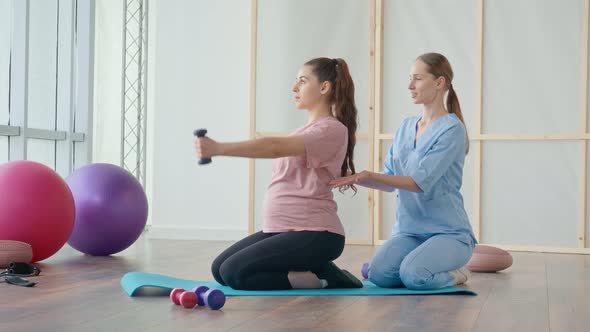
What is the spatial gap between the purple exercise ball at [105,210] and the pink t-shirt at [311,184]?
4.96 feet

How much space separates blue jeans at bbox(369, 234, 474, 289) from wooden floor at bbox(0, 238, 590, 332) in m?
0.15

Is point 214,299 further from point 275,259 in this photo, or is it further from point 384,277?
point 384,277

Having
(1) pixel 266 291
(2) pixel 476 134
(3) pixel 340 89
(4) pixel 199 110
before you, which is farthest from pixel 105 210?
(2) pixel 476 134

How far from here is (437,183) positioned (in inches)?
136

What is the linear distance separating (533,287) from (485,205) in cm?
224

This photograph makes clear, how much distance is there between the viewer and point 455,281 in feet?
11.4

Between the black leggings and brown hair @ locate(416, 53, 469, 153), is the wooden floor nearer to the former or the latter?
the black leggings

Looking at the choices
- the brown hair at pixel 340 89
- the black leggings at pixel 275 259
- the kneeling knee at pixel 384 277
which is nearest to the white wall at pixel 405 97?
the kneeling knee at pixel 384 277

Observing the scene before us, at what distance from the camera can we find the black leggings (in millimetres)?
3164

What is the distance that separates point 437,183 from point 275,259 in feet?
2.56

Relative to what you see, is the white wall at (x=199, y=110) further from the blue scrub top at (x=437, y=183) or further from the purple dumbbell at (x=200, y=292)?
the purple dumbbell at (x=200, y=292)

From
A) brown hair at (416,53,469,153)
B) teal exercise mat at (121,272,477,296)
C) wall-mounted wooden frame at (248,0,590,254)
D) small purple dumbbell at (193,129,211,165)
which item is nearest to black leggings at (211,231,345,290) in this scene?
teal exercise mat at (121,272,477,296)

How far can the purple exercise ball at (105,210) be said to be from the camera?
14.9 feet

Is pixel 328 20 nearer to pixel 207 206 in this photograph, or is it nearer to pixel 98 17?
pixel 207 206
